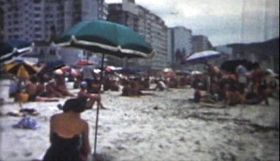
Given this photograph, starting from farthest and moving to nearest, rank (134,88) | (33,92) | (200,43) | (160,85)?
(134,88) < (160,85) < (33,92) < (200,43)

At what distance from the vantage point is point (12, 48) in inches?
99.0

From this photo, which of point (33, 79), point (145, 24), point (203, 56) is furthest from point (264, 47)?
point (33, 79)

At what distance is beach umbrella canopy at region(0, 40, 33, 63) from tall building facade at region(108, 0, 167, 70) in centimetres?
59

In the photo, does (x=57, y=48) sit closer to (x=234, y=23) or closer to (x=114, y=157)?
(x=114, y=157)

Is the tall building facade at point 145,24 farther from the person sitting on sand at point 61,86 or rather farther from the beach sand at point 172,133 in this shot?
the person sitting on sand at point 61,86

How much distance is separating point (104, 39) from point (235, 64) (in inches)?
36.5

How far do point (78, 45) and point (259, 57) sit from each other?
1.20 metres

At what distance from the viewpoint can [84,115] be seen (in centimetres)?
258

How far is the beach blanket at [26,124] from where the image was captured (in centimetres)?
259

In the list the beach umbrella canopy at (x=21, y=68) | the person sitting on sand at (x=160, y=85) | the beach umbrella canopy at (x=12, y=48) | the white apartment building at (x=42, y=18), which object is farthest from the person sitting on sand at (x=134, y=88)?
the beach umbrella canopy at (x=12, y=48)

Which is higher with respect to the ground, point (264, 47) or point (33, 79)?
point (264, 47)

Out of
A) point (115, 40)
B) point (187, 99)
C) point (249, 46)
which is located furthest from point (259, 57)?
point (115, 40)

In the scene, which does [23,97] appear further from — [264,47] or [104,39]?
[264,47]

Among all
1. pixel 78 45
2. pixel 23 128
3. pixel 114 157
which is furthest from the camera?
pixel 114 157
